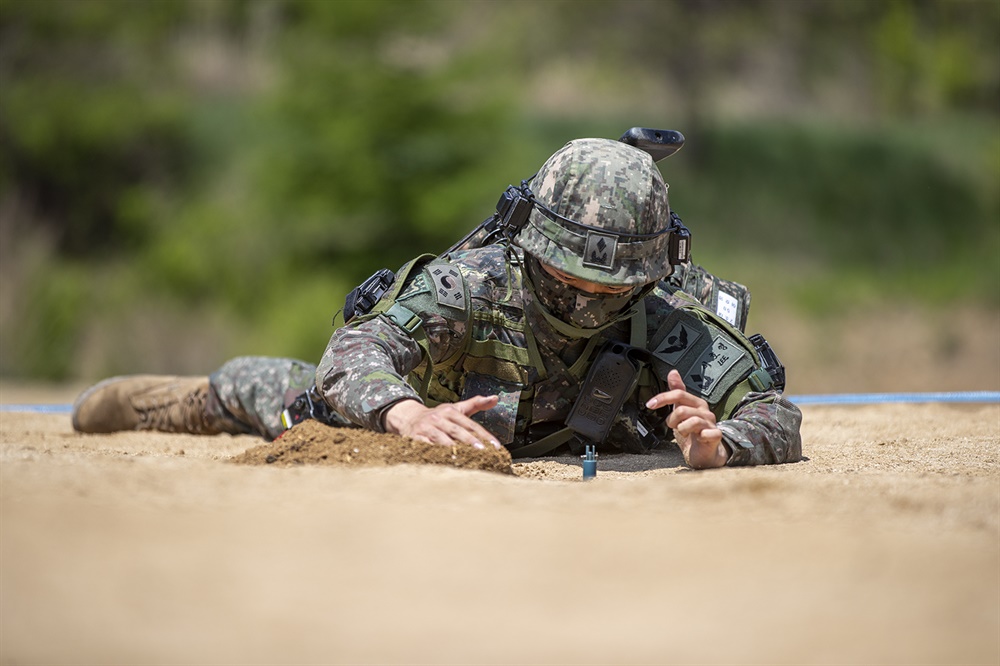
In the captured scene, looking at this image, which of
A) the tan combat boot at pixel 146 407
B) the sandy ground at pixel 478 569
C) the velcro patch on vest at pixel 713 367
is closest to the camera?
the sandy ground at pixel 478 569

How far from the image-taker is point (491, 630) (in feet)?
8.58

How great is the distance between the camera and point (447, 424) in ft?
12.5

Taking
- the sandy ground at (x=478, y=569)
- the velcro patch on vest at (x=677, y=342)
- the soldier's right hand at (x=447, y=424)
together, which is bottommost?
the sandy ground at (x=478, y=569)

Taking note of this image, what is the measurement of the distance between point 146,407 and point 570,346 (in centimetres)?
271

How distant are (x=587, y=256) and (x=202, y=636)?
6.79 feet

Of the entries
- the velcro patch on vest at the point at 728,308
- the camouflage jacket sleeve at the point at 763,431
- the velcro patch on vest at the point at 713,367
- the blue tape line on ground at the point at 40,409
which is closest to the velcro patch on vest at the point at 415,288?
the velcro patch on vest at the point at 713,367

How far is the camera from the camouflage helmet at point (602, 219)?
4.17 metres

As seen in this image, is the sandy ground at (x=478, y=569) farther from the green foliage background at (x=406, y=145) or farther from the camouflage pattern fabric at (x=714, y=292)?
the green foliage background at (x=406, y=145)

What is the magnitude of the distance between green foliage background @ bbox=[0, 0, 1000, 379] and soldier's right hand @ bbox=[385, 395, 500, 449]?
51.1ft

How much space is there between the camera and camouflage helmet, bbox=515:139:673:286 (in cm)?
417

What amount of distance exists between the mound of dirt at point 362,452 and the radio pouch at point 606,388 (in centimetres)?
70

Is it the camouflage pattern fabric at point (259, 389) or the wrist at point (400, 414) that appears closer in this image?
the wrist at point (400, 414)

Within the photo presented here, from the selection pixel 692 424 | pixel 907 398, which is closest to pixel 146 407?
pixel 692 424

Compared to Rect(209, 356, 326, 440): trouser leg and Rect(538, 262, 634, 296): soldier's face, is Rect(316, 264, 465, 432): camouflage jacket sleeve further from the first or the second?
Rect(209, 356, 326, 440): trouser leg
